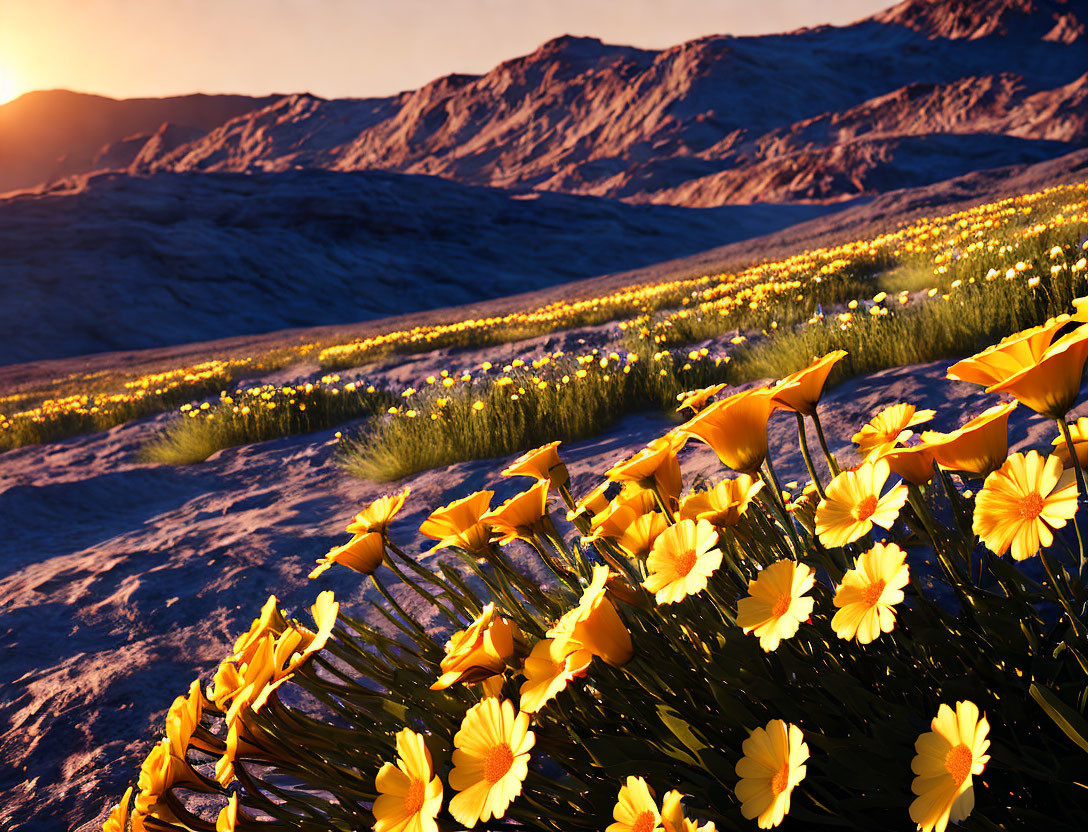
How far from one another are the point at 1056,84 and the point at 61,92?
600ft

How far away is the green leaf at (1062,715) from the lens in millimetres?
858

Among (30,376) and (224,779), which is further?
(30,376)

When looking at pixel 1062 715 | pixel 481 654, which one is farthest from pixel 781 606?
pixel 481 654

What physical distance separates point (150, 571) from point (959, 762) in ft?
11.4

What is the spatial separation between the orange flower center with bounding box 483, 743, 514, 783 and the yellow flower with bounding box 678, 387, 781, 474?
0.59m

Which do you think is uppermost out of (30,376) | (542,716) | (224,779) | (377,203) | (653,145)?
(653,145)

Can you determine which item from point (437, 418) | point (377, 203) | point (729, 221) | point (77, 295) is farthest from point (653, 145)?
point (437, 418)

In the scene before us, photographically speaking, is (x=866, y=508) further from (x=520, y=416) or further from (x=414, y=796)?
(x=520, y=416)

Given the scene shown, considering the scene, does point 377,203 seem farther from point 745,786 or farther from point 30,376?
point 745,786

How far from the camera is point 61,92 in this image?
149 m

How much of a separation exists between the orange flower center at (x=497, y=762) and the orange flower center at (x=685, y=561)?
378 mm

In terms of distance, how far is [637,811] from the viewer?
0.95 m

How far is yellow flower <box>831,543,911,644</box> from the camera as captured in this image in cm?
97

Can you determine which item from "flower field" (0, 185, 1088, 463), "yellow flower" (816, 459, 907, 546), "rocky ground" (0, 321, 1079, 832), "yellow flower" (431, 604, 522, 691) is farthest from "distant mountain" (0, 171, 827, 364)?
"yellow flower" (816, 459, 907, 546)
